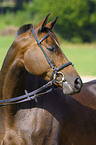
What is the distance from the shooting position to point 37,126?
3.13m

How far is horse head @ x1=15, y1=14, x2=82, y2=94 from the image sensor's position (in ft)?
9.68

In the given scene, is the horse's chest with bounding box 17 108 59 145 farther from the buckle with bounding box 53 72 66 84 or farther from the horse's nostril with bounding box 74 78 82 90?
the horse's nostril with bounding box 74 78 82 90

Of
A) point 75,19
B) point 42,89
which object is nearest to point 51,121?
point 42,89

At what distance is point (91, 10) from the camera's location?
178 ft

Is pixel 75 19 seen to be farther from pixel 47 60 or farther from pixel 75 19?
pixel 47 60

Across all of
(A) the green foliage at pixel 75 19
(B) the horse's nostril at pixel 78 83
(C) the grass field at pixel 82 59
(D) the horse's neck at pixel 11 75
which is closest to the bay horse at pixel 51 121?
(D) the horse's neck at pixel 11 75

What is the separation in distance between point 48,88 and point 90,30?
1952 inches

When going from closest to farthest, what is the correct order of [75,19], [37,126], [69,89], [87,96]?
[69,89]
[37,126]
[87,96]
[75,19]

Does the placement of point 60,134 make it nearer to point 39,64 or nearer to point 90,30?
point 39,64

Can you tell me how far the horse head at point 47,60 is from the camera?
2951 mm

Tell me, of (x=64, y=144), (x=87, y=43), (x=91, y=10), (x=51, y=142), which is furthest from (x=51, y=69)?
(x=91, y=10)

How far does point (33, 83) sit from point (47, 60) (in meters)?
0.44

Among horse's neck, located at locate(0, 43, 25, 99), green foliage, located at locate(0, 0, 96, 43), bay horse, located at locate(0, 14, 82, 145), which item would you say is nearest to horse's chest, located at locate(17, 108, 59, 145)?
bay horse, located at locate(0, 14, 82, 145)

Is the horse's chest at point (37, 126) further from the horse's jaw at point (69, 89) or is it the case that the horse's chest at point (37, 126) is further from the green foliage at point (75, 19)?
the green foliage at point (75, 19)
